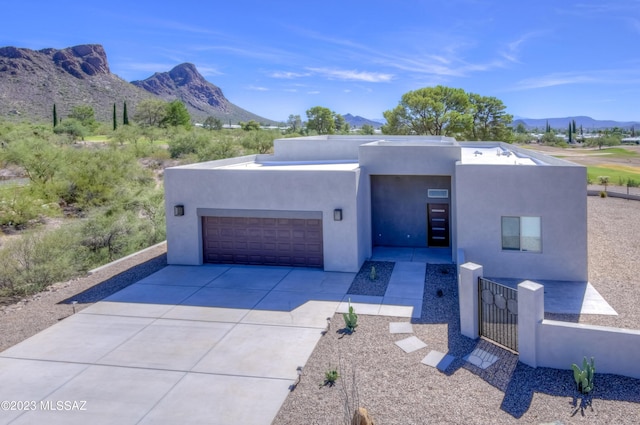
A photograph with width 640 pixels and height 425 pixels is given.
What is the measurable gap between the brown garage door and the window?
230 inches

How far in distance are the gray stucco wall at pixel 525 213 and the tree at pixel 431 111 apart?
44.5 meters

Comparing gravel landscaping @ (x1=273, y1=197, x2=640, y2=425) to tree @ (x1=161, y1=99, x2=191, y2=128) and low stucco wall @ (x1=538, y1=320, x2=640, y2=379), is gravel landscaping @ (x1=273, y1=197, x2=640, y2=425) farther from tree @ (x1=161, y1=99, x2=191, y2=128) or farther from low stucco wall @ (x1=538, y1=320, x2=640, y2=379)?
tree @ (x1=161, y1=99, x2=191, y2=128)

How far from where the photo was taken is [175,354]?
9.28m

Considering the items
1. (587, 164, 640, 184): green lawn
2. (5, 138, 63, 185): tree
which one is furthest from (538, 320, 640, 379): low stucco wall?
(587, 164, 640, 184): green lawn

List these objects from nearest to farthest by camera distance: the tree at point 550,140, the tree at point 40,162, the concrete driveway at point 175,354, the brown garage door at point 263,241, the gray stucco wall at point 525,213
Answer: the concrete driveway at point 175,354, the gray stucco wall at point 525,213, the brown garage door at point 263,241, the tree at point 40,162, the tree at point 550,140

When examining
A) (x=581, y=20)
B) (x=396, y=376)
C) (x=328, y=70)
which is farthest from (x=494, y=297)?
(x=328, y=70)

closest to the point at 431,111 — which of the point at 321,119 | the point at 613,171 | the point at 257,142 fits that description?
the point at 613,171

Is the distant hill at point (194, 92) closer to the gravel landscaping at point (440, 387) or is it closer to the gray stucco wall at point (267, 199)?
the gray stucco wall at point (267, 199)

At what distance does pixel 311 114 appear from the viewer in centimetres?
7944

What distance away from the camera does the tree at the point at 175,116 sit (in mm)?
73562

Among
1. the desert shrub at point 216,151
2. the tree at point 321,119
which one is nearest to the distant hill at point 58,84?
the tree at point 321,119

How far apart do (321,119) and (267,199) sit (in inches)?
2570

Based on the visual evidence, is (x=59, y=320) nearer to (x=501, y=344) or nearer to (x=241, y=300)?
(x=241, y=300)

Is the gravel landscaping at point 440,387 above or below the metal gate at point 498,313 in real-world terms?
below
